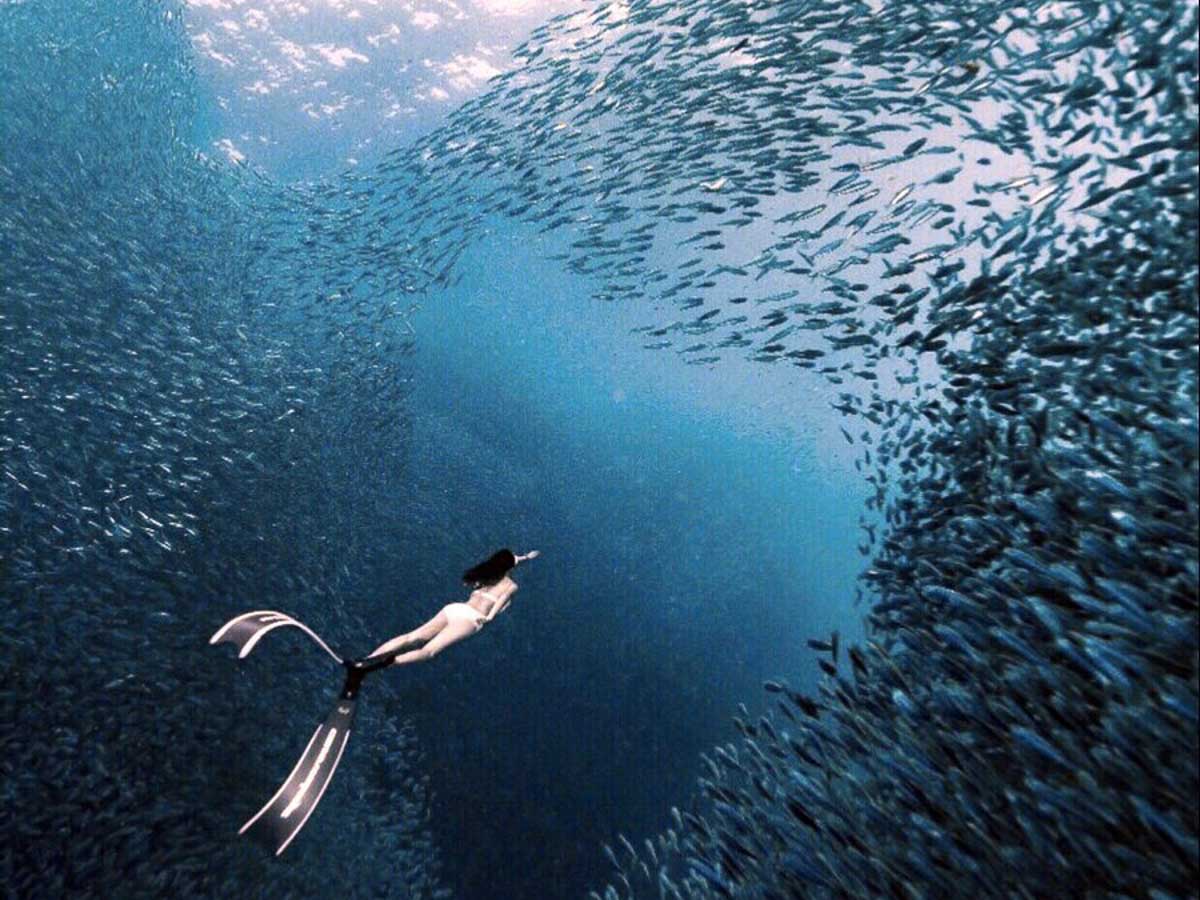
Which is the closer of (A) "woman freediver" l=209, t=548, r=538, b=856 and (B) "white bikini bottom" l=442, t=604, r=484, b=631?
(A) "woman freediver" l=209, t=548, r=538, b=856

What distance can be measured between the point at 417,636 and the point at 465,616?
422 mm

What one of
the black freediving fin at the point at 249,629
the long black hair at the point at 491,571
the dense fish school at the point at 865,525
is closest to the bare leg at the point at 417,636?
the black freediving fin at the point at 249,629

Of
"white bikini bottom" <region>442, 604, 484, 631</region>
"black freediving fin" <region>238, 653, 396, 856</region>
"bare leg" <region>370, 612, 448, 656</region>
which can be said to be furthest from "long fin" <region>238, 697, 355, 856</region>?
"white bikini bottom" <region>442, 604, 484, 631</region>

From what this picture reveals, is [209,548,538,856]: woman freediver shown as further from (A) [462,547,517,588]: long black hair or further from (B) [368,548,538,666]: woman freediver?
(A) [462,547,517,588]: long black hair

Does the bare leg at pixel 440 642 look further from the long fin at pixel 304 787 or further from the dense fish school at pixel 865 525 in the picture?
the dense fish school at pixel 865 525

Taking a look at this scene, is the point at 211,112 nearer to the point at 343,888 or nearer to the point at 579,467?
the point at 579,467

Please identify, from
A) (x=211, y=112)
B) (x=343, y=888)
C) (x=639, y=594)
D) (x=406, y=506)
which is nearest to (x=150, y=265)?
(x=406, y=506)

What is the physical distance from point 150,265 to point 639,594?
16.4 meters

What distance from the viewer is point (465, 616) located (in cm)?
527

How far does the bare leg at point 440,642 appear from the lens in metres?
4.86

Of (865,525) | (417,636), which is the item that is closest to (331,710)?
(417,636)

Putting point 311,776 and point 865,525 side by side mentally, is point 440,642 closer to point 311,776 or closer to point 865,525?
point 311,776

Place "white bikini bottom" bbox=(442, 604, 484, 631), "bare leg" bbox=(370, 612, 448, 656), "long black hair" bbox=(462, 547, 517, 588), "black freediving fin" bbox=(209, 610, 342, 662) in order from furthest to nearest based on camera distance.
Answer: "long black hair" bbox=(462, 547, 517, 588) < "white bikini bottom" bbox=(442, 604, 484, 631) < "bare leg" bbox=(370, 612, 448, 656) < "black freediving fin" bbox=(209, 610, 342, 662)

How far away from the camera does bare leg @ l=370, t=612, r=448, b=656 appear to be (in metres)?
4.81
